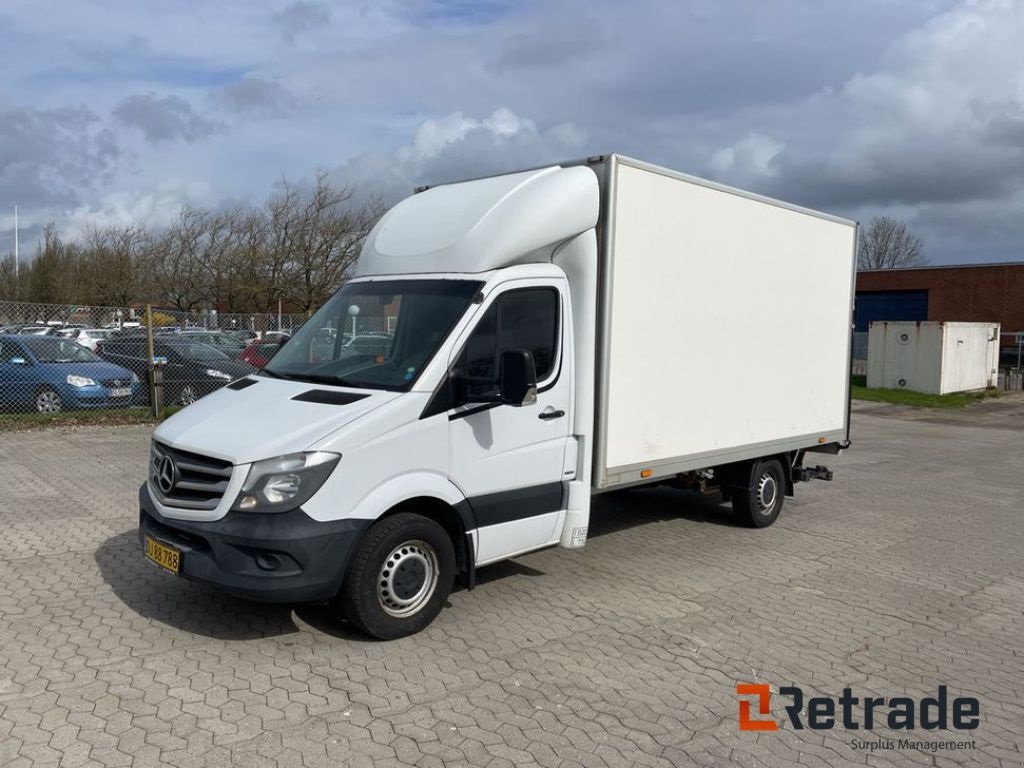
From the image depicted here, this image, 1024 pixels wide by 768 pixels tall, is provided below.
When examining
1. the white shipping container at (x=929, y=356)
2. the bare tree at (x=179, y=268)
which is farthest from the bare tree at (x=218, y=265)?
the white shipping container at (x=929, y=356)

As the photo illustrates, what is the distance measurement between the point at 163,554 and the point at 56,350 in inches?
427

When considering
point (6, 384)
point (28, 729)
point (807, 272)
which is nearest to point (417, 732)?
point (28, 729)

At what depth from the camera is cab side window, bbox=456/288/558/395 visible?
5273 mm

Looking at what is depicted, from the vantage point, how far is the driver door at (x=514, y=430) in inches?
207

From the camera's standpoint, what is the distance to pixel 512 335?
5508 mm

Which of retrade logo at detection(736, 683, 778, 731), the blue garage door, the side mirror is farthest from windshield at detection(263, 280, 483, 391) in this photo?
the blue garage door

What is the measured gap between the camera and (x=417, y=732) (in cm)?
409

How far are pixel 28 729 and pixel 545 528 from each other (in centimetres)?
318

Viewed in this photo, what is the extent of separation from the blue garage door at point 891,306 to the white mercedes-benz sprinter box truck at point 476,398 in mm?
38634

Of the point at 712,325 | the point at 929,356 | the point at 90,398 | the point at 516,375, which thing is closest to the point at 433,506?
the point at 516,375

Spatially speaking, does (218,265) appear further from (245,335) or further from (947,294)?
(947,294)

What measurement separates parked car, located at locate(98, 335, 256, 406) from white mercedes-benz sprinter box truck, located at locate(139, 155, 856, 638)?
966cm

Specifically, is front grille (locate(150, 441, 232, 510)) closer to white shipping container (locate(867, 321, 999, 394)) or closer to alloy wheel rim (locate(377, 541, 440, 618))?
alloy wheel rim (locate(377, 541, 440, 618))

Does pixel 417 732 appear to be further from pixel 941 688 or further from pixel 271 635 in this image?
pixel 941 688
